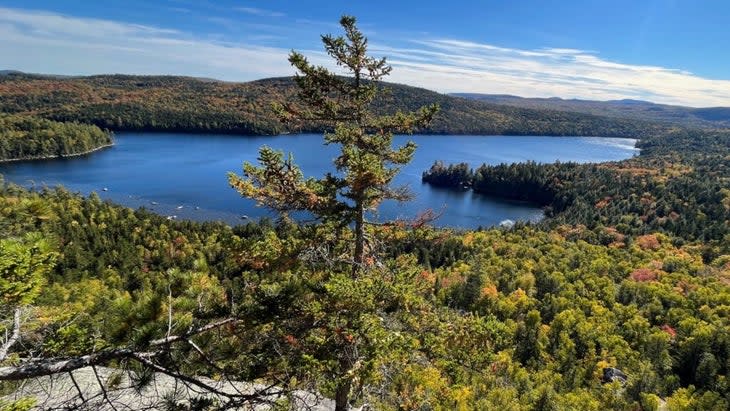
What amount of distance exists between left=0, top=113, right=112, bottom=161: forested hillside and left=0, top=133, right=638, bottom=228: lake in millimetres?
4909

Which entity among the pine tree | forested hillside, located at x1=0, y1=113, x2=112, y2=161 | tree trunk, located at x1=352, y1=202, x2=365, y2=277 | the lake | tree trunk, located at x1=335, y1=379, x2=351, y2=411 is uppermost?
the pine tree

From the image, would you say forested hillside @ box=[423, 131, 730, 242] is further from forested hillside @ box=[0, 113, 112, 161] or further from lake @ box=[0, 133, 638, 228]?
forested hillside @ box=[0, 113, 112, 161]

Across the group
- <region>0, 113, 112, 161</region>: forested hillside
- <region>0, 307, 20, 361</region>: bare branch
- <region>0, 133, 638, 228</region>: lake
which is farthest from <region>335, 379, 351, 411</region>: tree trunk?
<region>0, 113, 112, 161</region>: forested hillside

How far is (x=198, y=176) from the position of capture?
326 ft

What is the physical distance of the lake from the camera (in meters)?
80.7

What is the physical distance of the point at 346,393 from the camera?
7938 mm

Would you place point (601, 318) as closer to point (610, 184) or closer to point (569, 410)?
point (569, 410)

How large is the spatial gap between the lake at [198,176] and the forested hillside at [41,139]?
193 inches

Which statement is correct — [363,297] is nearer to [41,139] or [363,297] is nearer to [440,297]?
[440,297]

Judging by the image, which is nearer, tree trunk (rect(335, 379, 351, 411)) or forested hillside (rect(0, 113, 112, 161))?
tree trunk (rect(335, 379, 351, 411))

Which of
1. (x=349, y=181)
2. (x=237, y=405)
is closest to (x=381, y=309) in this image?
(x=349, y=181)

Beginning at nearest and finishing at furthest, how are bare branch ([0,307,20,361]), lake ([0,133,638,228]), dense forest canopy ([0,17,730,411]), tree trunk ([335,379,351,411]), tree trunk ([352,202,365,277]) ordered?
bare branch ([0,307,20,361]) → dense forest canopy ([0,17,730,411]) → tree trunk ([335,379,351,411]) → tree trunk ([352,202,365,277]) → lake ([0,133,638,228])

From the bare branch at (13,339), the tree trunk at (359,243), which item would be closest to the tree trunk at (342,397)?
the tree trunk at (359,243)

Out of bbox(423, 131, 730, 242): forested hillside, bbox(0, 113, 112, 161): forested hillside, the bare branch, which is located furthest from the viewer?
bbox(0, 113, 112, 161): forested hillside
